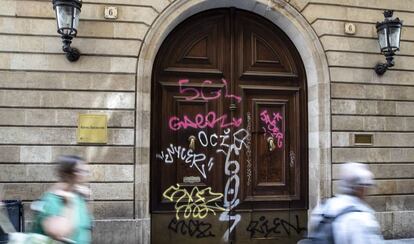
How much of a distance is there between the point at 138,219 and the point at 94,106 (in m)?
2.00

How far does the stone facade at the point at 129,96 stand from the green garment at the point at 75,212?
433 cm

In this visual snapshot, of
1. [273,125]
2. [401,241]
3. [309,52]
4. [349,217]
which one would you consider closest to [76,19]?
[273,125]

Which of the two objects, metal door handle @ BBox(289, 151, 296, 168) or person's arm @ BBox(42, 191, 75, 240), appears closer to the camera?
person's arm @ BBox(42, 191, 75, 240)

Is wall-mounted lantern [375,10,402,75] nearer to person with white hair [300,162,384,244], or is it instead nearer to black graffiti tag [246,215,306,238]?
black graffiti tag [246,215,306,238]

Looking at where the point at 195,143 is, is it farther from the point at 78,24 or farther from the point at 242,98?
the point at 78,24

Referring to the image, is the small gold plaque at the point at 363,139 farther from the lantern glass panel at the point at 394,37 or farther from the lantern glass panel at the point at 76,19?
the lantern glass panel at the point at 76,19

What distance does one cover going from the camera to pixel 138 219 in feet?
27.2

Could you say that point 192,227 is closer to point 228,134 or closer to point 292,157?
point 228,134

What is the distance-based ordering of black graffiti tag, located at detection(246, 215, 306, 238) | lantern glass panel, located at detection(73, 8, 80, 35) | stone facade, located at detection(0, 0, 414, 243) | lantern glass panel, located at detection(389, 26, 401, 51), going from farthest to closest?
black graffiti tag, located at detection(246, 215, 306, 238)
lantern glass panel, located at detection(389, 26, 401, 51)
stone facade, located at detection(0, 0, 414, 243)
lantern glass panel, located at detection(73, 8, 80, 35)

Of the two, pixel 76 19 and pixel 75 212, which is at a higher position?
pixel 76 19

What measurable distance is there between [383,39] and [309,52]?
1.34 m

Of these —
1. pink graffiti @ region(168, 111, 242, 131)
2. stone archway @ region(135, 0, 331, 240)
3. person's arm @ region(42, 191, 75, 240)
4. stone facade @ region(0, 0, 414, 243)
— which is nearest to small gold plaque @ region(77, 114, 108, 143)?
stone facade @ region(0, 0, 414, 243)

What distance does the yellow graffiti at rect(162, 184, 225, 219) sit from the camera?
888 centimetres

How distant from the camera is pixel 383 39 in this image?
9172 mm
